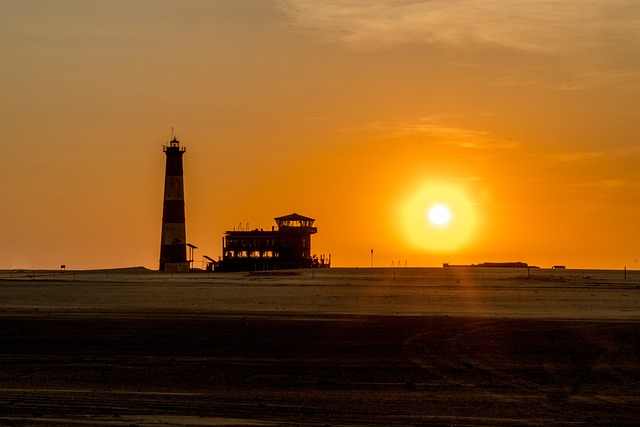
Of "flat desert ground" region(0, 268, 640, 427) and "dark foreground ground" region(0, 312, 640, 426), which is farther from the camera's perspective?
"flat desert ground" region(0, 268, 640, 427)

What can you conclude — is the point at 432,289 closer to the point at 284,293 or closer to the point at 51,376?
the point at 284,293

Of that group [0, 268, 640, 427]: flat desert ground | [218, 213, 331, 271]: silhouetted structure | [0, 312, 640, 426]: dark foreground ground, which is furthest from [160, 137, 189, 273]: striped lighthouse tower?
[0, 312, 640, 426]: dark foreground ground

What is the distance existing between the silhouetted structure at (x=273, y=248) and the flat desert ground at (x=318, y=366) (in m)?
85.1

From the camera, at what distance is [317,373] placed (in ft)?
89.7

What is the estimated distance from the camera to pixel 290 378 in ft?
86.8

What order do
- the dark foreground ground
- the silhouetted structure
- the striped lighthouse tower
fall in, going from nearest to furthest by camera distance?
the dark foreground ground < the striped lighthouse tower < the silhouetted structure

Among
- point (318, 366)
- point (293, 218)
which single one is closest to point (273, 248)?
point (293, 218)

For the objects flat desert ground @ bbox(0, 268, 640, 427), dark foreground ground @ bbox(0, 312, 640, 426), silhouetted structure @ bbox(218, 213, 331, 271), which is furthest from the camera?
silhouetted structure @ bbox(218, 213, 331, 271)

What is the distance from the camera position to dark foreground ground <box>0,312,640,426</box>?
Result: 21.3m

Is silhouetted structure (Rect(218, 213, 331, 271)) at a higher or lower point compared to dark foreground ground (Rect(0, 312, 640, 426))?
higher

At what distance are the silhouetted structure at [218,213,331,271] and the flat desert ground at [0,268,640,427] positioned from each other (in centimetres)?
8511

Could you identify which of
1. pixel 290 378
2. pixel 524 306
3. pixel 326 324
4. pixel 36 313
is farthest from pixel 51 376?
pixel 524 306

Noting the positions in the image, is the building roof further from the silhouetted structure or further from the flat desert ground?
the flat desert ground

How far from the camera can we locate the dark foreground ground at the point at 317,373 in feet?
69.8
